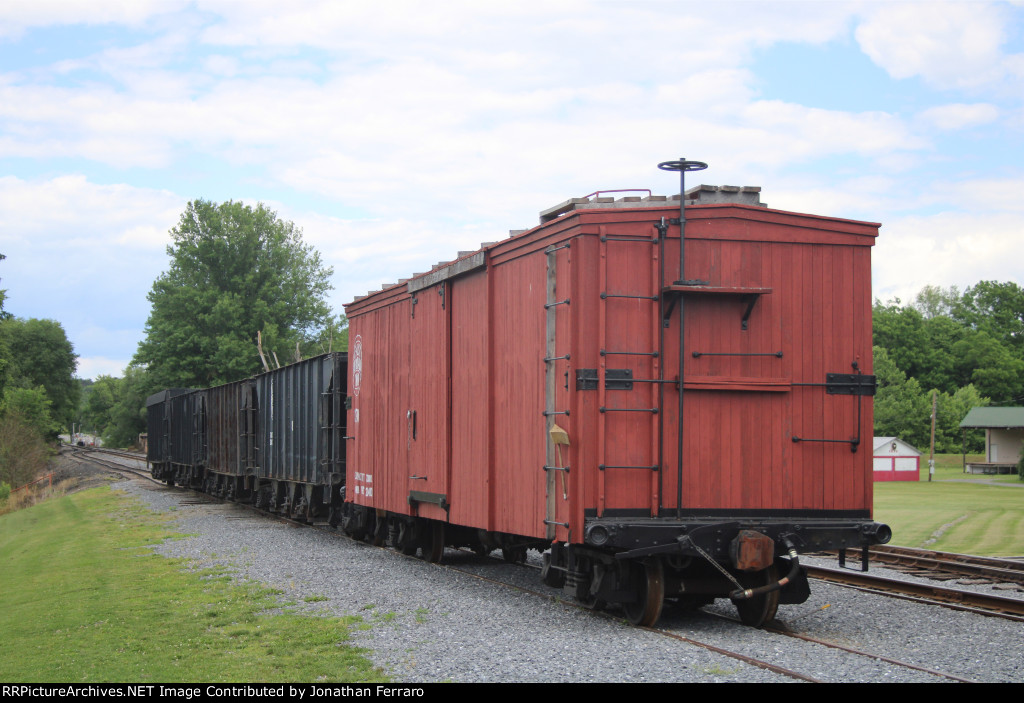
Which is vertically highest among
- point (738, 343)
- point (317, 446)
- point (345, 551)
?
point (738, 343)

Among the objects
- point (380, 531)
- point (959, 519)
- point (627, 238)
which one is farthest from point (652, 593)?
point (959, 519)

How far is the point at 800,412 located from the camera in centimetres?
843

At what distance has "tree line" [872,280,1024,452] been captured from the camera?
6550 cm

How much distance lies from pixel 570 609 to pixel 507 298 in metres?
3.17

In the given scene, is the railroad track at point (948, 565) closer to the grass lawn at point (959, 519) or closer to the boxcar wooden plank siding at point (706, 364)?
the grass lawn at point (959, 519)

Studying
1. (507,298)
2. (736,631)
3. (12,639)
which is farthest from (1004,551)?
(12,639)

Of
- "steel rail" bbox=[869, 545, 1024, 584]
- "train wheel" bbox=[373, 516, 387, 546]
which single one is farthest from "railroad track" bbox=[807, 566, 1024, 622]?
"train wheel" bbox=[373, 516, 387, 546]

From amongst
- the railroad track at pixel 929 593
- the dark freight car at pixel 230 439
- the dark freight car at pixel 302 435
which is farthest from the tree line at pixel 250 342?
the railroad track at pixel 929 593

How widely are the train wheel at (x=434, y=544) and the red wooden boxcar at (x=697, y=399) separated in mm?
3849

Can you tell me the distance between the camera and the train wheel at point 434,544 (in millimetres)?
12633

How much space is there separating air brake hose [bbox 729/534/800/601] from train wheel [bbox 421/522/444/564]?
5.42 meters

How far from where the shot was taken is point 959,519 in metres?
20.5
